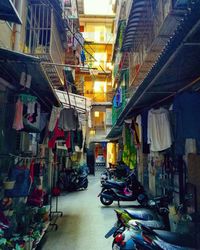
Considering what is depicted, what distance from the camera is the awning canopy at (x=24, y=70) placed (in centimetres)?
254

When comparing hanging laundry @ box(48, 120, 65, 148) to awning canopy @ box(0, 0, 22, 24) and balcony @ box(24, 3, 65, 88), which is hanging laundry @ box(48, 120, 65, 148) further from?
awning canopy @ box(0, 0, 22, 24)

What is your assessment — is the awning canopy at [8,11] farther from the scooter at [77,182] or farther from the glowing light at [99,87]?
the glowing light at [99,87]

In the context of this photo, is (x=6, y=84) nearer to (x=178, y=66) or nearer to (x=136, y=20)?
(x=178, y=66)

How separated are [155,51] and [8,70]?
154 inches

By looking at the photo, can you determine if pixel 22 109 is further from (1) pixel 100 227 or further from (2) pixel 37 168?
(1) pixel 100 227

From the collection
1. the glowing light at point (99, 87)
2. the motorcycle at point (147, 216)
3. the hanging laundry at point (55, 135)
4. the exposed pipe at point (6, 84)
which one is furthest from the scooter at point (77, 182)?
the glowing light at point (99, 87)

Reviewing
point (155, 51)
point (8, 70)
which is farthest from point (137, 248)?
point (155, 51)

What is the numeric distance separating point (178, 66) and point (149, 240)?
80.6 inches

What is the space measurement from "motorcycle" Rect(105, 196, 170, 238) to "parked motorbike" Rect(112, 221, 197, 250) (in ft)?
0.98

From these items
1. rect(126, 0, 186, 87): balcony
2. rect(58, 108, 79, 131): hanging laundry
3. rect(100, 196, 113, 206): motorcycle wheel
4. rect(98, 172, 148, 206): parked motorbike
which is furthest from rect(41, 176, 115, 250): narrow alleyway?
rect(126, 0, 186, 87): balcony

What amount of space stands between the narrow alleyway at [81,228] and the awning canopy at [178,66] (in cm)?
295

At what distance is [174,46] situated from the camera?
216 cm

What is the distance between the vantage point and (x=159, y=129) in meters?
4.66

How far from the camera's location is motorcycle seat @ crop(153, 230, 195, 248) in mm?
2646
